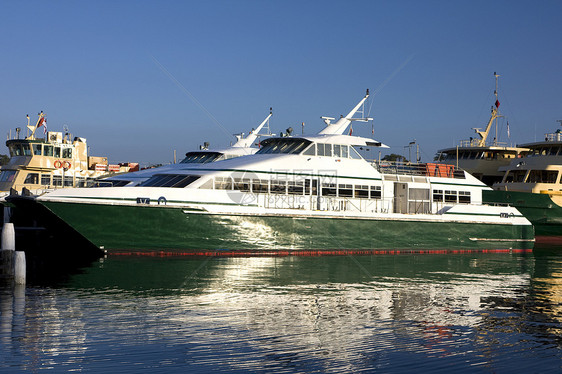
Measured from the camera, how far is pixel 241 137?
4969cm

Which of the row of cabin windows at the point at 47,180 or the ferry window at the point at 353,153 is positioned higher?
the ferry window at the point at 353,153

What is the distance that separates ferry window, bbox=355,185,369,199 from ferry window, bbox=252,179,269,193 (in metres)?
4.68

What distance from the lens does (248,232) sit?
2598cm

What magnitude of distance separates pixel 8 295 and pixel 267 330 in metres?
7.31

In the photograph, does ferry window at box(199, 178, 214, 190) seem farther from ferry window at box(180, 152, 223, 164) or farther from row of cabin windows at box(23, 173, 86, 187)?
row of cabin windows at box(23, 173, 86, 187)

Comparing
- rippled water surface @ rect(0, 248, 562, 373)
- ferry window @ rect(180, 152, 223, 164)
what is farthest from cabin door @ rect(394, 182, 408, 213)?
ferry window @ rect(180, 152, 223, 164)

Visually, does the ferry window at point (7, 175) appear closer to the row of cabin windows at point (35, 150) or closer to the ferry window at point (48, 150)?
the row of cabin windows at point (35, 150)

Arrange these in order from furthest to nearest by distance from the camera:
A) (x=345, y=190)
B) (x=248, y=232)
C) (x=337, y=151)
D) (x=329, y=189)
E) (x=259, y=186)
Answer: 1. (x=337, y=151)
2. (x=345, y=190)
3. (x=329, y=189)
4. (x=259, y=186)
5. (x=248, y=232)

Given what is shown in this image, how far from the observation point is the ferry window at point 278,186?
27.3 meters

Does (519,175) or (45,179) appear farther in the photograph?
(519,175)

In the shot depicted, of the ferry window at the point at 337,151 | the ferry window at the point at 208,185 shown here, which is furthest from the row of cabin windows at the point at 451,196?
the ferry window at the point at 208,185

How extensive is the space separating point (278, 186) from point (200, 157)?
15426 millimetres

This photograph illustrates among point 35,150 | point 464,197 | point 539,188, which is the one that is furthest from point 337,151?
point 35,150

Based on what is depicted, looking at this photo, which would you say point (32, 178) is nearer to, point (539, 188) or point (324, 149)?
point (324, 149)
